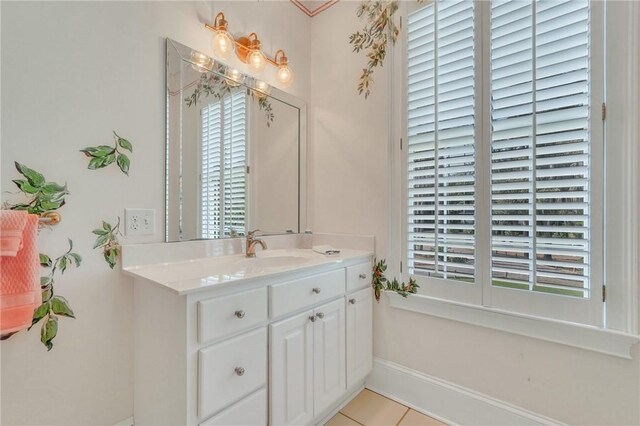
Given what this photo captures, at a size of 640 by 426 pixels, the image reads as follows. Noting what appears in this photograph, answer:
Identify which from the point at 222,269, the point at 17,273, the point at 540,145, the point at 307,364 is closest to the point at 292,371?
the point at 307,364

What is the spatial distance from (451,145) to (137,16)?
161 centimetres

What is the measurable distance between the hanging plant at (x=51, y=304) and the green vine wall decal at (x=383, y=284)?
4.82ft

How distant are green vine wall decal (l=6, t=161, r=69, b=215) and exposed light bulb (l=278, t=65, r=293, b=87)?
1367mm

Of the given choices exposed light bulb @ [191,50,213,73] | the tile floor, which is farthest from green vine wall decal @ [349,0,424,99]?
the tile floor

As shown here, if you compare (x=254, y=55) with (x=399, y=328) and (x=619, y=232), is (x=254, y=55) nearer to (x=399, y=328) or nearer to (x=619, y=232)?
(x=399, y=328)

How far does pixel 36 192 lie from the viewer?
1.01m

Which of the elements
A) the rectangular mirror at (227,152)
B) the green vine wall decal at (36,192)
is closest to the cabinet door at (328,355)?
the rectangular mirror at (227,152)

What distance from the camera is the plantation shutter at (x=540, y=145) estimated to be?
3.86 ft

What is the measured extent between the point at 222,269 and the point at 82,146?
0.73 metres

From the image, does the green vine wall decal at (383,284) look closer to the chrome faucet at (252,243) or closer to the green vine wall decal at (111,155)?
the chrome faucet at (252,243)

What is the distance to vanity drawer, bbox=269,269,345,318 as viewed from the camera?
1.17 metres

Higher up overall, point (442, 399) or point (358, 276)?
point (358, 276)

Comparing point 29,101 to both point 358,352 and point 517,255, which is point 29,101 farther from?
point 517,255

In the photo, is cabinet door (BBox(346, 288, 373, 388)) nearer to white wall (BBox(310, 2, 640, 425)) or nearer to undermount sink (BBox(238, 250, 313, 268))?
white wall (BBox(310, 2, 640, 425))
